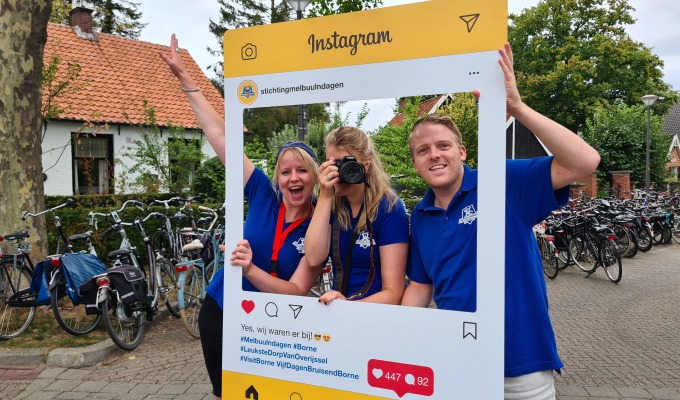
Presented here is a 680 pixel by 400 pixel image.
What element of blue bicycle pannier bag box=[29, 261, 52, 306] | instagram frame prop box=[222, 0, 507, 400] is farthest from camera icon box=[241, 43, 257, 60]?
blue bicycle pannier bag box=[29, 261, 52, 306]

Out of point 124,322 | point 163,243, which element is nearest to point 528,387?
point 124,322

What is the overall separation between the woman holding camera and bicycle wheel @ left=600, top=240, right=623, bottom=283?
8.22 meters

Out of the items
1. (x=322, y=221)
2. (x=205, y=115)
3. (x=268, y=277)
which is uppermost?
(x=205, y=115)

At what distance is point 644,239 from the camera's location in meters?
12.5

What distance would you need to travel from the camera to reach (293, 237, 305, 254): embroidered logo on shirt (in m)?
2.13

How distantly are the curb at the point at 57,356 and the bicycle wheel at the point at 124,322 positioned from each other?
8.7 inches

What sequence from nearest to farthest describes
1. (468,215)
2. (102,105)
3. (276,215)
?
(468,215)
(276,215)
(102,105)

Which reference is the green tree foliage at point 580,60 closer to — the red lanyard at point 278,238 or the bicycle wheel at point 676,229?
the bicycle wheel at point 676,229

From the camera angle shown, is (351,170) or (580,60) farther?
(580,60)

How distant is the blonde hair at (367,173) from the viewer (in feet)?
6.34

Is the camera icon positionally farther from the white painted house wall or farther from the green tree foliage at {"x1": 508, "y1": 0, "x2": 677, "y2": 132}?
the green tree foliage at {"x1": 508, "y1": 0, "x2": 677, "y2": 132}

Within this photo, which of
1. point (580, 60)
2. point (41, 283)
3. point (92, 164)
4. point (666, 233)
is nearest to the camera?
point (41, 283)

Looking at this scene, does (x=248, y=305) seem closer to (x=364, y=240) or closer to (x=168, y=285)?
(x=364, y=240)

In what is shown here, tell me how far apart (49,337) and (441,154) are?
5176 millimetres
